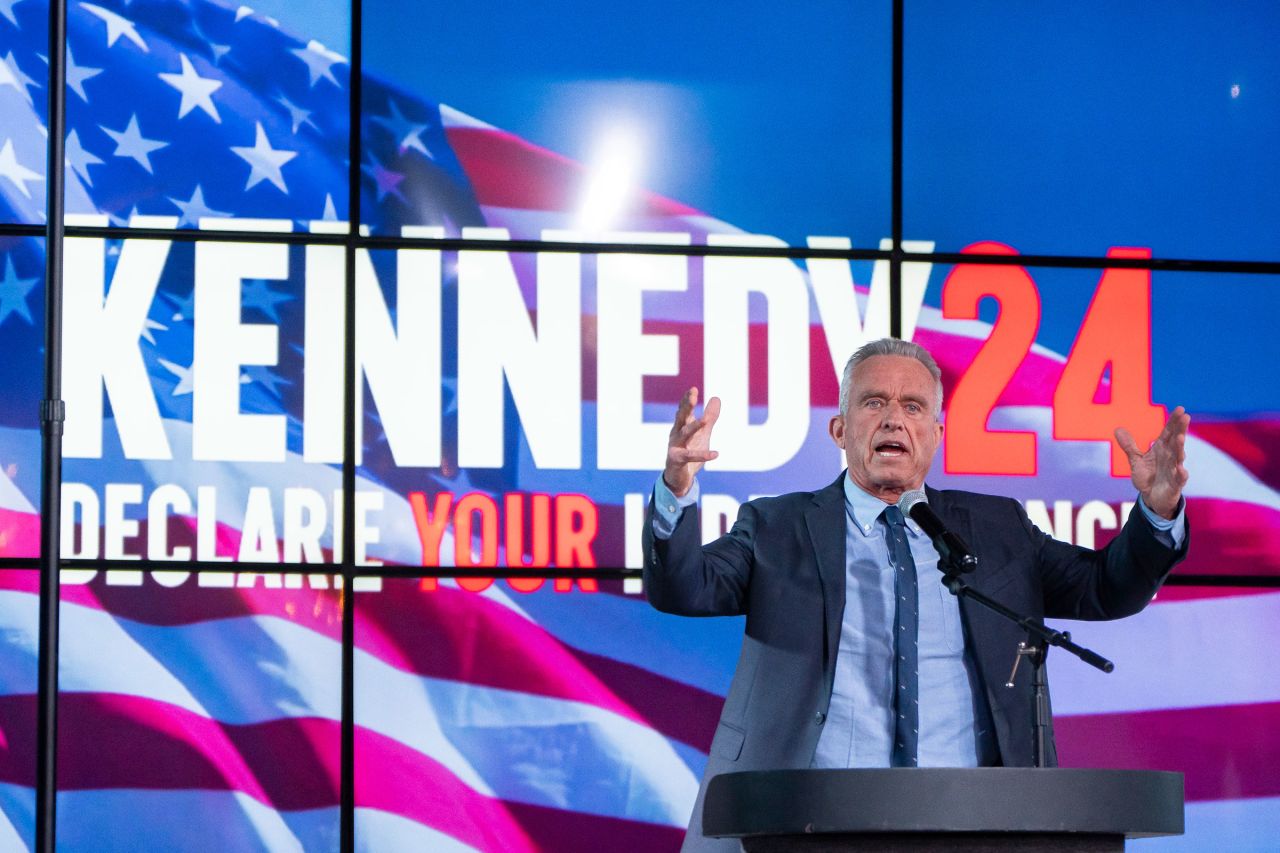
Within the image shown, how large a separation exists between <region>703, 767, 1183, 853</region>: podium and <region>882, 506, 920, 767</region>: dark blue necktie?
0.68 m

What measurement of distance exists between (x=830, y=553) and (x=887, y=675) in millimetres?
240

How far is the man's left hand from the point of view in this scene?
246 centimetres

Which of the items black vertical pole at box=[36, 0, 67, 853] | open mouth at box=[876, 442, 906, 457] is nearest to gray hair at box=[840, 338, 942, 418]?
Answer: open mouth at box=[876, 442, 906, 457]

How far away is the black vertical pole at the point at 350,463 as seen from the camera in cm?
389

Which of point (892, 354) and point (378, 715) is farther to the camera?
point (378, 715)

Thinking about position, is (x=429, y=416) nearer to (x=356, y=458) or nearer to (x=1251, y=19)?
(x=356, y=458)

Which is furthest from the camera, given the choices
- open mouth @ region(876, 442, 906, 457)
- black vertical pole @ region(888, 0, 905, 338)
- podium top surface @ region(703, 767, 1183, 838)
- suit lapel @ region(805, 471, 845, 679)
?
black vertical pole @ region(888, 0, 905, 338)

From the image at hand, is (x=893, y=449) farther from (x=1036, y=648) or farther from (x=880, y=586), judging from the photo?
(x=1036, y=648)

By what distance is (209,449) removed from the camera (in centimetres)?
395

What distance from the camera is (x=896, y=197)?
4.20 m

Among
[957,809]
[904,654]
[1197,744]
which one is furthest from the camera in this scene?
[1197,744]

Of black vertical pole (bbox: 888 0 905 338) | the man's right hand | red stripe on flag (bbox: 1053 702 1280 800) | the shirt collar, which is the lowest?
red stripe on flag (bbox: 1053 702 1280 800)

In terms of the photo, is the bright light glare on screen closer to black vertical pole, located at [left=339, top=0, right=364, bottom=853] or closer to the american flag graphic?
the american flag graphic

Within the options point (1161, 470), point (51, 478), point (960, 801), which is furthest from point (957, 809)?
point (51, 478)
